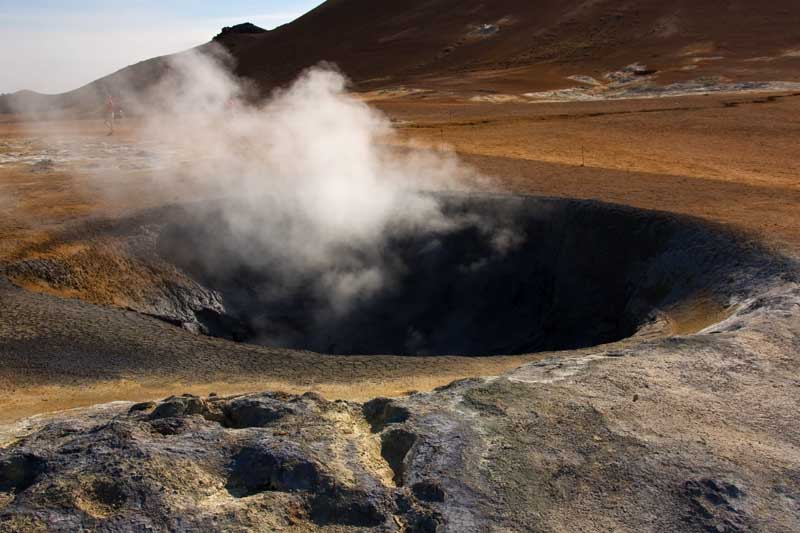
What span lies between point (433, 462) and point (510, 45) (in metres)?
44.5

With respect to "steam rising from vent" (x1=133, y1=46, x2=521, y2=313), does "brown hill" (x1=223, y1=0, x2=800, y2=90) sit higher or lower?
higher

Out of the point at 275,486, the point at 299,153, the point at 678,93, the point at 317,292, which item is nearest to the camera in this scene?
the point at 275,486

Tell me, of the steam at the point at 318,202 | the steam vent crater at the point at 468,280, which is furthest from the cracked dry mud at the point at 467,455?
the steam at the point at 318,202

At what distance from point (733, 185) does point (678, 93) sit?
1800 centimetres

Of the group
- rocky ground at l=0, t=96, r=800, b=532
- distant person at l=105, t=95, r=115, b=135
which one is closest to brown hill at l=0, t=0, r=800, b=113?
distant person at l=105, t=95, r=115, b=135

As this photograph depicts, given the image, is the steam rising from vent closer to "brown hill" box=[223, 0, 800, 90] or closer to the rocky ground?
the rocky ground

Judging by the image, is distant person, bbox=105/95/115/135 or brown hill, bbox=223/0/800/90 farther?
brown hill, bbox=223/0/800/90

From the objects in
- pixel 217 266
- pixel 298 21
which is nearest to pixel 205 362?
pixel 217 266

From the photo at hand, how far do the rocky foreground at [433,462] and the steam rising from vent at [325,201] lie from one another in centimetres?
591

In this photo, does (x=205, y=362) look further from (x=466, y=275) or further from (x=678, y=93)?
(x=678, y=93)

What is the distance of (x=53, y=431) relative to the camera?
482cm

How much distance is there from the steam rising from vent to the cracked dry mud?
5458 millimetres

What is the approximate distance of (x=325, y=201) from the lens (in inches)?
476

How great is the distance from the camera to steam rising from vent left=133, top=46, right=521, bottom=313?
37.4 ft
